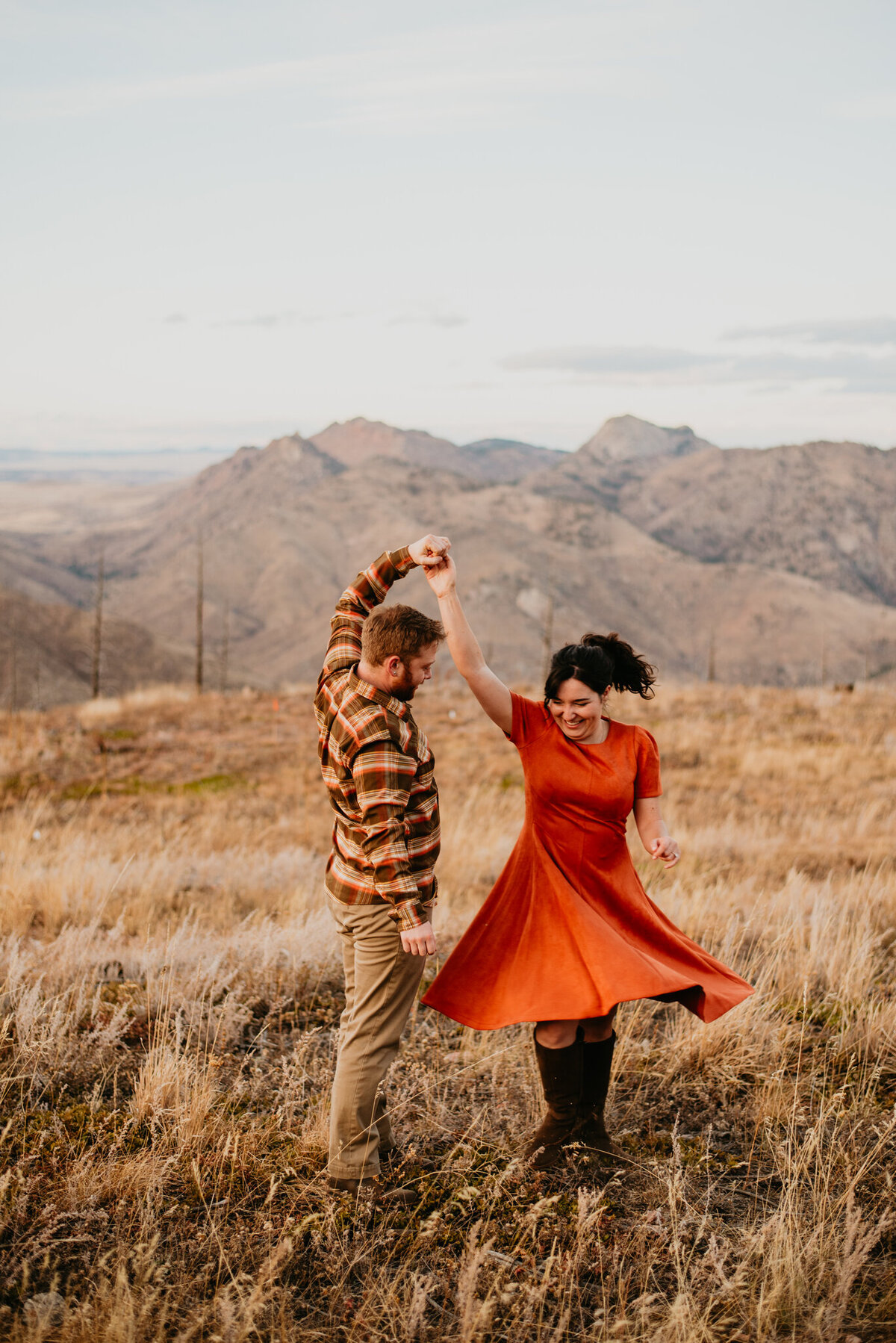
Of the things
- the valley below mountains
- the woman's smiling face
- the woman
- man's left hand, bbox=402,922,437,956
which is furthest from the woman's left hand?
the valley below mountains

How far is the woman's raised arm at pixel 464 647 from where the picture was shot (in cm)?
280

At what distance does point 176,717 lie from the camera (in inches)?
714

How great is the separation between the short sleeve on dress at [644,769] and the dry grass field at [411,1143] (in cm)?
118

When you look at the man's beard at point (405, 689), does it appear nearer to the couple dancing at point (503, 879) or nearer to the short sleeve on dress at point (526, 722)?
the couple dancing at point (503, 879)

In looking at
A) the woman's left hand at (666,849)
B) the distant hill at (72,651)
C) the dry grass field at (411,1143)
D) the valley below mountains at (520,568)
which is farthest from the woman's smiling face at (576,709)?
the distant hill at (72,651)

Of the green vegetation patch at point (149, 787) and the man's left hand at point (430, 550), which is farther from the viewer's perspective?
the green vegetation patch at point (149, 787)

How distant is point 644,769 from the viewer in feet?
10.1

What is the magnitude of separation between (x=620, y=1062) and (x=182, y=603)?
10548 centimetres

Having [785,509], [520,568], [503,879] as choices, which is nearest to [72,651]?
[520,568]

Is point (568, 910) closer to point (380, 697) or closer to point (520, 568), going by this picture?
point (380, 697)

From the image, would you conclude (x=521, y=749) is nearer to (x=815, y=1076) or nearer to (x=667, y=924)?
(x=667, y=924)

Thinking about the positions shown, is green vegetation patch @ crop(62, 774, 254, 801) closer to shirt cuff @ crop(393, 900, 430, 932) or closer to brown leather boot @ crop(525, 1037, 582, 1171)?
brown leather boot @ crop(525, 1037, 582, 1171)

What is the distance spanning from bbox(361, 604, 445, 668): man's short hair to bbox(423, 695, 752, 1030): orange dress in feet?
1.78

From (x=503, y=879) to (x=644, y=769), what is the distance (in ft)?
2.07
